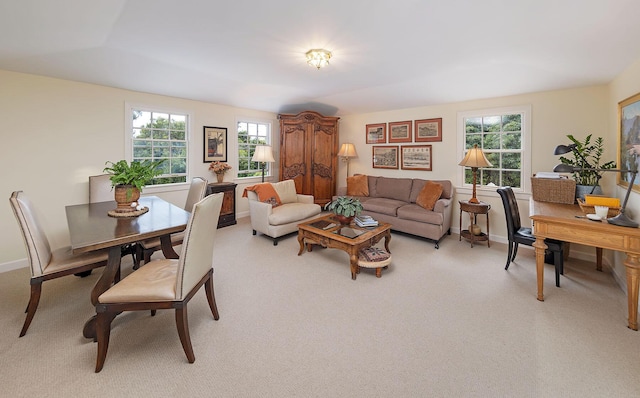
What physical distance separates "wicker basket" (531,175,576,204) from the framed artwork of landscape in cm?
41

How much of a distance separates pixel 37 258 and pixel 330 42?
9.99 feet

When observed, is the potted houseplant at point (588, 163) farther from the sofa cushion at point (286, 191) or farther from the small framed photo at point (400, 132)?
the sofa cushion at point (286, 191)

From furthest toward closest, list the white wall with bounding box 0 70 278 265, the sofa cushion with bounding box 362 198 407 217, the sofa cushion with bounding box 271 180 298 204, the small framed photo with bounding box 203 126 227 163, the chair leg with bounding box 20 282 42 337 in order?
the small framed photo with bounding box 203 126 227 163 < the sofa cushion with bounding box 271 180 298 204 < the sofa cushion with bounding box 362 198 407 217 < the white wall with bounding box 0 70 278 265 < the chair leg with bounding box 20 282 42 337

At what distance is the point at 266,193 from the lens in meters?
4.51

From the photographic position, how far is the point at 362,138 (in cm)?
605

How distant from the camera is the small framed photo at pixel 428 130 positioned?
193 inches

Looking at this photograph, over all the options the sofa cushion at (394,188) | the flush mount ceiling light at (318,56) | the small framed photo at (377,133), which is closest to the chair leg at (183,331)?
the flush mount ceiling light at (318,56)

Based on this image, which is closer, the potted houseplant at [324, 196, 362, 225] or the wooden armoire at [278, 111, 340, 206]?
the potted houseplant at [324, 196, 362, 225]

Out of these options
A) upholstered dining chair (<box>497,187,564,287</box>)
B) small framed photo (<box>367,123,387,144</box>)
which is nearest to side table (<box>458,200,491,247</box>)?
upholstered dining chair (<box>497,187,564,287</box>)

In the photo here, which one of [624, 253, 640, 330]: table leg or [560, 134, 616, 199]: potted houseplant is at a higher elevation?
[560, 134, 616, 199]: potted houseplant

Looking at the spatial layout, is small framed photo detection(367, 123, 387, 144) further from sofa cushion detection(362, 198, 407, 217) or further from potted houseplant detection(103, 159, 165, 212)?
potted houseplant detection(103, 159, 165, 212)

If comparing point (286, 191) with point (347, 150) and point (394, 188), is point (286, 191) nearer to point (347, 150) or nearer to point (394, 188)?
point (347, 150)

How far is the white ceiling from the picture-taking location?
2.16 m

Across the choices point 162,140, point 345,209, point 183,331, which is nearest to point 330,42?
point 345,209
